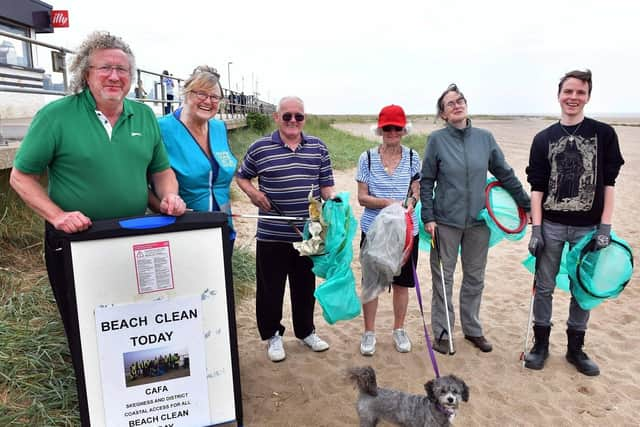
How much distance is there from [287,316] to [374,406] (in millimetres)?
2132

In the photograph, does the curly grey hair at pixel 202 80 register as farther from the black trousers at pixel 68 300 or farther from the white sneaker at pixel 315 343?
the white sneaker at pixel 315 343

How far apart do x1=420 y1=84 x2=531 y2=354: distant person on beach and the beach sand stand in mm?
335

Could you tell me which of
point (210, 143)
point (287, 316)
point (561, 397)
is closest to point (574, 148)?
point (561, 397)

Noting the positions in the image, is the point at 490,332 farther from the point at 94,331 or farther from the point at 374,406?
the point at 94,331

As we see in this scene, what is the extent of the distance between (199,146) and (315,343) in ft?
6.60

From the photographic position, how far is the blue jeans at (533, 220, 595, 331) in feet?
11.6

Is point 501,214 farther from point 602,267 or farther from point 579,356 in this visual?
point 579,356

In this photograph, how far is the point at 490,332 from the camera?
444 cm

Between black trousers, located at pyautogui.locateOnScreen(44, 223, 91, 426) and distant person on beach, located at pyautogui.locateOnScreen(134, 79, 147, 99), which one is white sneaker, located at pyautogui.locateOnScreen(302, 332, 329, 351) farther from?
distant person on beach, located at pyautogui.locateOnScreen(134, 79, 147, 99)

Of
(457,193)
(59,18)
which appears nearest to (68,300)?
(457,193)

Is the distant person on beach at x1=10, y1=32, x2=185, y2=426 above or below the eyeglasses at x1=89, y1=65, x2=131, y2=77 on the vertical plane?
below

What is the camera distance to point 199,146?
291cm

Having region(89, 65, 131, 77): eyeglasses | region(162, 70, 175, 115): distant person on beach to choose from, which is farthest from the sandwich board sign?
region(162, 70, 175, 115): distant person on beach

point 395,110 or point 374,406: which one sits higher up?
point 395,110
